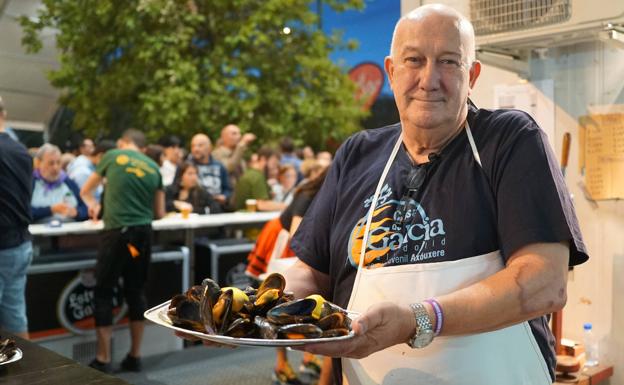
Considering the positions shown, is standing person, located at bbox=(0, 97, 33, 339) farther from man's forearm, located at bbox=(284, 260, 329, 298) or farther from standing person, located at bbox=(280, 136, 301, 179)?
standing person, located at bbox=(280, 136, 301, 179)

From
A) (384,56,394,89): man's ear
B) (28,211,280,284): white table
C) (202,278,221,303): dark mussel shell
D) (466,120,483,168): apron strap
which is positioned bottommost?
(28,211,280,284): white table

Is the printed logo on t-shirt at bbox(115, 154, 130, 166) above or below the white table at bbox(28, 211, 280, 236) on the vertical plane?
above

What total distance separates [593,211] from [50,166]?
194 inches

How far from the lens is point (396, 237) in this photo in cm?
162

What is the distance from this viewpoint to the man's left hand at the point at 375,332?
1.28 metres

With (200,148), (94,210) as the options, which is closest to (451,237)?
(94,210)

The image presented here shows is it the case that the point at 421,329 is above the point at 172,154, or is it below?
below

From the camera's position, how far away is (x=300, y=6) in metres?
15.7

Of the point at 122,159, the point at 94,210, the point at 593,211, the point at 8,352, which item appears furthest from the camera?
the point at 94,210

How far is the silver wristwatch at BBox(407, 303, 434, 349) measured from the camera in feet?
4.50

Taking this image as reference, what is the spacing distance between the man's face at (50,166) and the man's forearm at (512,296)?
5.58 metres

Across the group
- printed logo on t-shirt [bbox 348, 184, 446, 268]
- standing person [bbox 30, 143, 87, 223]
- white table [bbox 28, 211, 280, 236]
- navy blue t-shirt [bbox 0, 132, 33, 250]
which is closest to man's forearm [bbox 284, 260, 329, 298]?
printed logo on t-shirt [bbox 348, 184, 446, 268]

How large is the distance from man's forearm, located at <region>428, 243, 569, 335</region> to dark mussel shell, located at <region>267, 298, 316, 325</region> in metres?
0.25

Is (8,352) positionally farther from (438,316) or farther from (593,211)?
(593,211)
